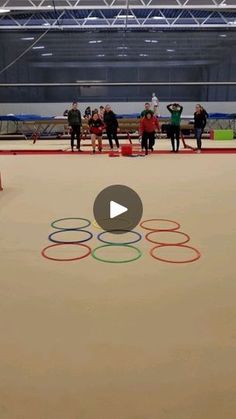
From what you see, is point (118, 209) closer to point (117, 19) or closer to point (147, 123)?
point (147, 123)

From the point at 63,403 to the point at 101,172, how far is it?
7494mm

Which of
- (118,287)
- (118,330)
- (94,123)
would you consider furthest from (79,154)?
(118,330)

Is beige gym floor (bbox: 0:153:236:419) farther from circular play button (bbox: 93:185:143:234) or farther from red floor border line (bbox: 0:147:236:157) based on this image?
red floor border line (bbox: 0:147:236:157)

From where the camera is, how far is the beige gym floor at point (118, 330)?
2109mm

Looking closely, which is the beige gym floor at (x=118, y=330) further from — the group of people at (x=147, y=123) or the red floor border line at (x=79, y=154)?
the red floor border line at (x=79, y=154)

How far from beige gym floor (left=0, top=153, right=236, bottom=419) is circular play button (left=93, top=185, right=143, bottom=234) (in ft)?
0.88

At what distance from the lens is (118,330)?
279 centimetres

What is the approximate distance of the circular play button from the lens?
5.23 metres

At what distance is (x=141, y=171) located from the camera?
9484 mm

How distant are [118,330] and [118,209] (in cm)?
330

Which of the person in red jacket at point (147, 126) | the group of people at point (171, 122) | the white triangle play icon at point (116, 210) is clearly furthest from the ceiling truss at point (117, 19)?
the white triangle play icon at point (116, 210)

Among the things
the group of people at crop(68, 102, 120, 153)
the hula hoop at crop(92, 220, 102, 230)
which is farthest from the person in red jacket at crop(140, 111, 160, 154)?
the hula hoop at crop(92, 220, 102, 230)

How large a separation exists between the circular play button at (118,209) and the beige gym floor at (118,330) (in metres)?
0.27

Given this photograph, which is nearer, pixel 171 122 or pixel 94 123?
pixel 171 122
